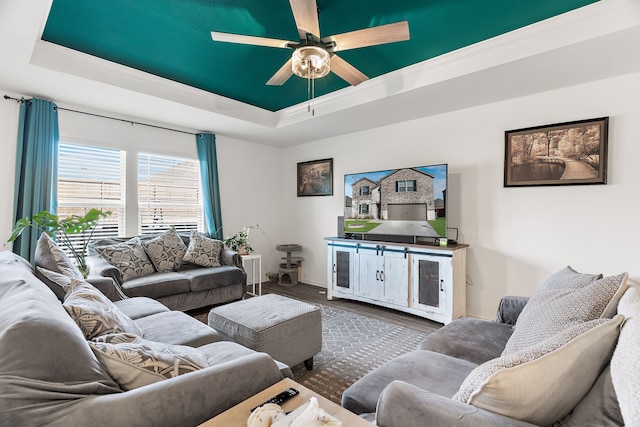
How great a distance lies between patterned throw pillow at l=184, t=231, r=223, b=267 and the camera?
13.2 feet

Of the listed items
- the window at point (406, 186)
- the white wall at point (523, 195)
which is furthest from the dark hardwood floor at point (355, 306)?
the window at point (406, 186)

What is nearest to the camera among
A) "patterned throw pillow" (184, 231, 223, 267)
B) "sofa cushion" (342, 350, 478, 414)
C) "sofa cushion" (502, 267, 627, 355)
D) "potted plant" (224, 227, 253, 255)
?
"sofa cushion" (502, 267, 627, 355)

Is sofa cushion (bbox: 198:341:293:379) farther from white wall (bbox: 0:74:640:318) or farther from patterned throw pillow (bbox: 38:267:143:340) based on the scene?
white wall (bbox: 0:74:640:318)

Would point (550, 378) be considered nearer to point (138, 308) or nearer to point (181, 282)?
point (138, 308)

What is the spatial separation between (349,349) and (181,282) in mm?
2022

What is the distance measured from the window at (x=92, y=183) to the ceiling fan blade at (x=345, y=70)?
3.15 m

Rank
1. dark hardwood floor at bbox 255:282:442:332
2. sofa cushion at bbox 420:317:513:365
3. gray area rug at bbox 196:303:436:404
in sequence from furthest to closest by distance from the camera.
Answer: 1. dark hardwood floor at bbox 255:282:442:332
2. gray area rug at bbox 196:303:436:404
3. sofa cushion at bbox 420:317:513:365

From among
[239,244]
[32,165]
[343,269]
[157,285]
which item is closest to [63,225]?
[32,165]

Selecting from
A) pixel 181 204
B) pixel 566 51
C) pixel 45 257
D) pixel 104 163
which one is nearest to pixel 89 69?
pixel 104 163

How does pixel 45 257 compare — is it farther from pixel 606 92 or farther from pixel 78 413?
pixel 606 92

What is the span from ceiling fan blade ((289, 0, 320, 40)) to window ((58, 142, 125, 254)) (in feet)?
10.6

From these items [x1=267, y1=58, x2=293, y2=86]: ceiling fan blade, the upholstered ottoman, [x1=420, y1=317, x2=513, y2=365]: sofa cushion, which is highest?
[x1=267, y1=58, x2=293, y2=86]: ceiling fan blade

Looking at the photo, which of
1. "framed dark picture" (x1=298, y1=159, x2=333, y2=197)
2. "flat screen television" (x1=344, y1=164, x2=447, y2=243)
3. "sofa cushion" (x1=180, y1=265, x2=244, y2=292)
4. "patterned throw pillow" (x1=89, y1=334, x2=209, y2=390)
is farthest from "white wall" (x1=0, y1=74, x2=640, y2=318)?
"patterned throw pillow" (x1=89, y1=334, x2=209, y2=390)

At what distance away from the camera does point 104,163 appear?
391cm
